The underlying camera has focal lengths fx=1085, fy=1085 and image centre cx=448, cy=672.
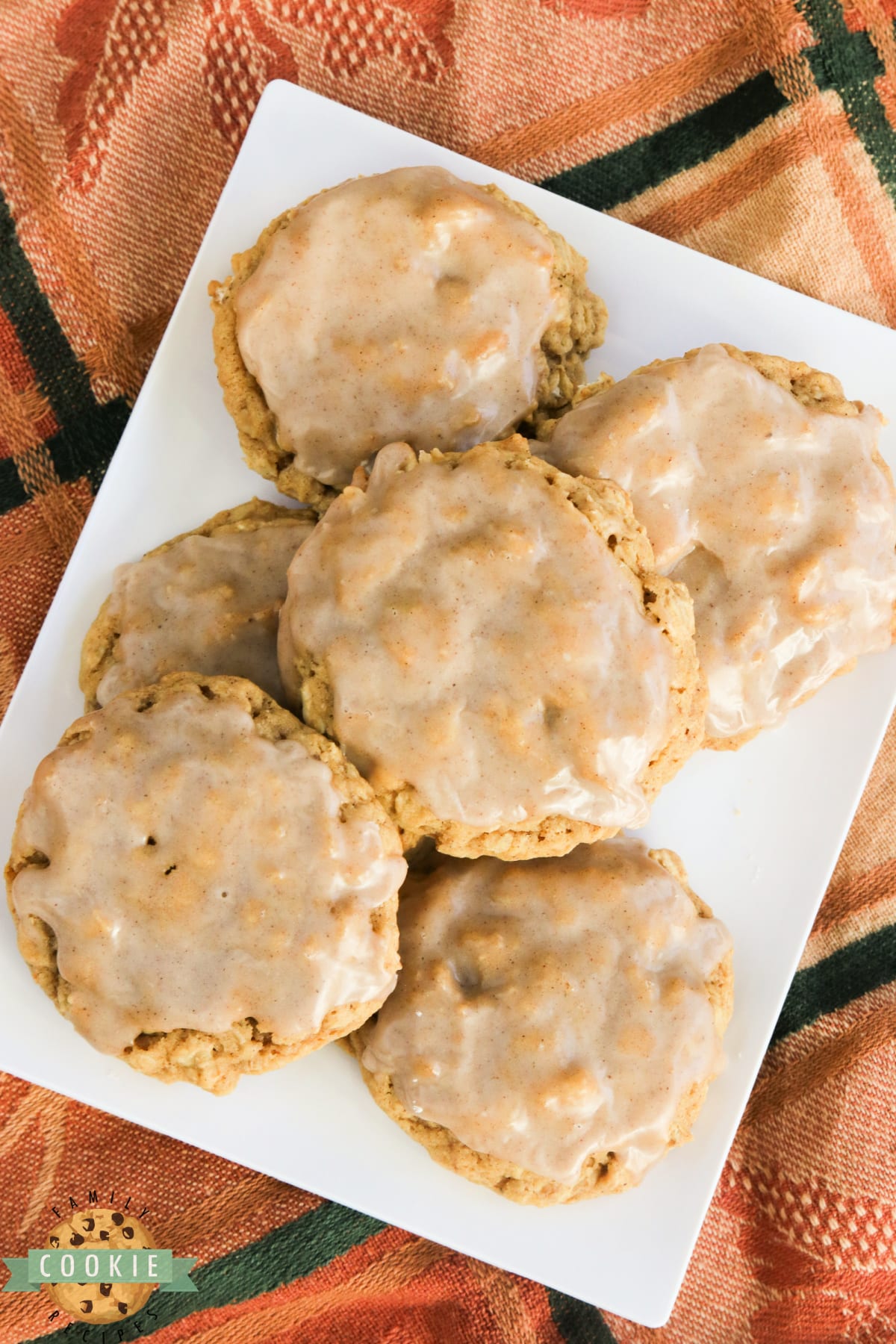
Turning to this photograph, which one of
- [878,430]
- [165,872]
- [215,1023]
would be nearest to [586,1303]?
[215,1023]

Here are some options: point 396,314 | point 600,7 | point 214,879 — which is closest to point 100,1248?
point 214,879

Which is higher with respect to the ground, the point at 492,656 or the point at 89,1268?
the point at 492,656

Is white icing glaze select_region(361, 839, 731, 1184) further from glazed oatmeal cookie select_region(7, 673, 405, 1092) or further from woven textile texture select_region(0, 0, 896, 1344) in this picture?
woven textile texture select_region(0, 0, 896, 1344)

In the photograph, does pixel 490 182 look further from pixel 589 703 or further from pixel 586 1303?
pixel 586 1303

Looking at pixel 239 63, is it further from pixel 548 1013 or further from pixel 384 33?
pixel 548 1013

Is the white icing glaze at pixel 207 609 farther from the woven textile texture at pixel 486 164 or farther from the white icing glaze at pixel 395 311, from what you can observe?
the woven textile texture at pixel 486 164

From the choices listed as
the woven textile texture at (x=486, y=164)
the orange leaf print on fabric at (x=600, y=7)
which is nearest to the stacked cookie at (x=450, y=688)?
the woven textile texture at (x=486, y=164)
